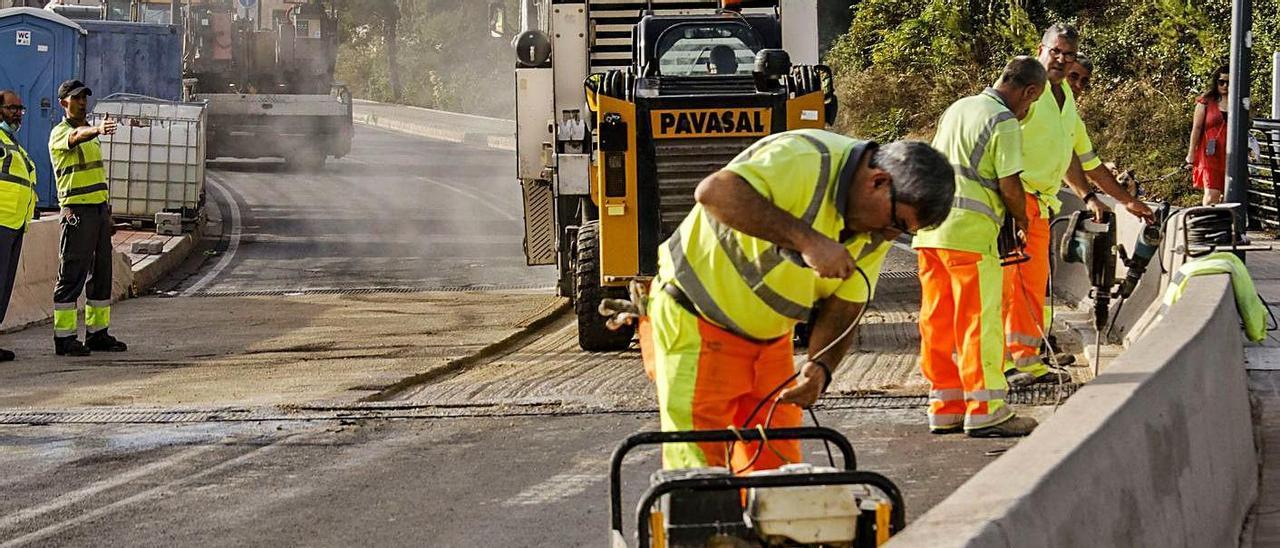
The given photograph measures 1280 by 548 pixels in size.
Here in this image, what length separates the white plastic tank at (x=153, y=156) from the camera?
2086cm

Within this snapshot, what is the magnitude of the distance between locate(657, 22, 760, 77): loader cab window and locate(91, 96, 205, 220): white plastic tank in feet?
31.2

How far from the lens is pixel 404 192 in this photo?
29250 mm

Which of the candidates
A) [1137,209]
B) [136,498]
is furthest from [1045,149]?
[136,498]

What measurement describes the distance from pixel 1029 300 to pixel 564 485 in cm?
306

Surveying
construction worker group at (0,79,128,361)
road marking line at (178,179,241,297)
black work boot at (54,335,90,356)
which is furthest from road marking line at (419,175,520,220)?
black work boot at (54,335,90,356)

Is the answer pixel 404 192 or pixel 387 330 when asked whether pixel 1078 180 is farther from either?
pixel 404 192

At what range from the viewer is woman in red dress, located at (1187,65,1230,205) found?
1645 centimetres

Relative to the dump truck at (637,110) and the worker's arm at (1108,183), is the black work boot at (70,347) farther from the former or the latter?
the worker's arm at (1108,183)

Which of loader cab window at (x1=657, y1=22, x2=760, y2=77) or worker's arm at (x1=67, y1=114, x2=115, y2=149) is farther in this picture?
loader cab window at (x1=657, y1=22, x2=760, y2=77)

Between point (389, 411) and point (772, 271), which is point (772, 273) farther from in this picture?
point (389, 411)

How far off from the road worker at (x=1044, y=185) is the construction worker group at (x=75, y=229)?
6557mm

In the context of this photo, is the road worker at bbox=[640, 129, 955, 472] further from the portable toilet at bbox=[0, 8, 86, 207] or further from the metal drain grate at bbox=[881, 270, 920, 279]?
the portable toilet at bbox=[0, 8, 86, 207]

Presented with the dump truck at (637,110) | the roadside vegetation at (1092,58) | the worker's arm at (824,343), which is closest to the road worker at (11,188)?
the dump truck at (637,110)

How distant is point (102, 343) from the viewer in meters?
13.0
